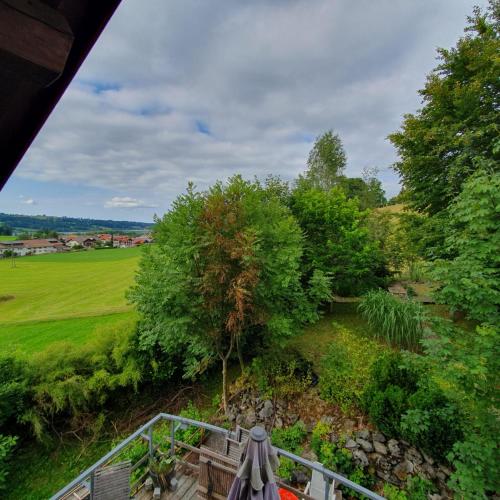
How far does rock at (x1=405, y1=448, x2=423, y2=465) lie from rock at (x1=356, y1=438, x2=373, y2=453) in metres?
0.59

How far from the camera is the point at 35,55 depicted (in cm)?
71

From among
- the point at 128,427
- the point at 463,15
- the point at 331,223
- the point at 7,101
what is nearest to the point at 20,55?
the point at 7,101

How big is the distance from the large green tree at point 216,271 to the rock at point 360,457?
2.54m

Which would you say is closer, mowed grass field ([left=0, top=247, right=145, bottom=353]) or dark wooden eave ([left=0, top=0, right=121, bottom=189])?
dark wooden eave ([left=0, top=0, right=121, bottom=189])

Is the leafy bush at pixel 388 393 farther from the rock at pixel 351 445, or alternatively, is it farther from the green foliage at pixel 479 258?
the green foliage at pixel 479 258

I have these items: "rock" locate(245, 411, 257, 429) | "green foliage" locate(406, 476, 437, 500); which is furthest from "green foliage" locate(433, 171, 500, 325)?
"rock" locate(245, 411, 257, 429)

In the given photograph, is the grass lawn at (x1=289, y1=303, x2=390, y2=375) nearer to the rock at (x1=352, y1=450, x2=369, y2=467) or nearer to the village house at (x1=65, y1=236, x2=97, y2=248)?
the rock at (x1=352, y1=450, x2=369, y2=467)

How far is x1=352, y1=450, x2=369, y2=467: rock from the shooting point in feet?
14.6

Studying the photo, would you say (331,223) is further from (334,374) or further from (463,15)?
(463,15)

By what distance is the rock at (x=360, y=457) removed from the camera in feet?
14.6

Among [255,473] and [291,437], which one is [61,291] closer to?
[291,437]

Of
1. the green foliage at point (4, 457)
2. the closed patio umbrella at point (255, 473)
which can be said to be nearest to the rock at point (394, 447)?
the closed patio umbrella at point (255, 473)

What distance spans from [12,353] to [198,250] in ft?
18.7

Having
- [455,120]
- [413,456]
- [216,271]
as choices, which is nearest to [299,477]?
[413,456]
